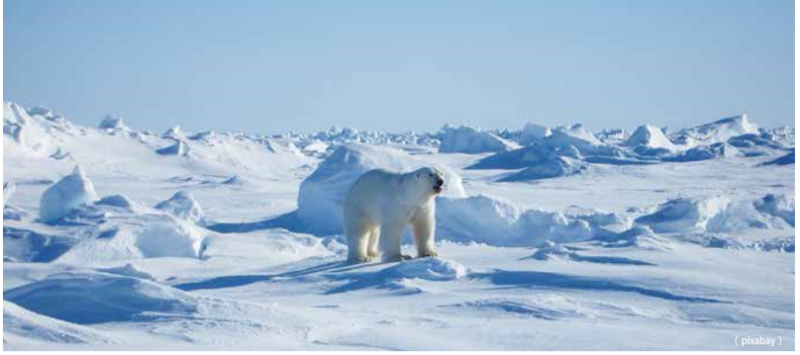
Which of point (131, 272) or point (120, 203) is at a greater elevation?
point (131, 272)

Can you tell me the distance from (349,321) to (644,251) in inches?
155

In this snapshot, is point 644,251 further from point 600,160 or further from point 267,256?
point 600,160

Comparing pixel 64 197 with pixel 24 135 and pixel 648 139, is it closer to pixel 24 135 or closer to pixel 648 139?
pixel 24 135

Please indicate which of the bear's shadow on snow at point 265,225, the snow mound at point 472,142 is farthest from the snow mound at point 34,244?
the snow mound at point 472,142

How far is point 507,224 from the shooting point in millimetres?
13906

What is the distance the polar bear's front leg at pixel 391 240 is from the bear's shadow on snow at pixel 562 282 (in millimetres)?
1056

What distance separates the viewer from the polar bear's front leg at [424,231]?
784 cm

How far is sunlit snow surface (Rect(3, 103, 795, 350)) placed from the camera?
459cm

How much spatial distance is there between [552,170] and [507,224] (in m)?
19.1

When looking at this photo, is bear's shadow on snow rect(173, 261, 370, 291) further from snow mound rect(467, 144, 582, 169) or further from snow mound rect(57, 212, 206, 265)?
snow mound rect(467, 144, 582, 169)

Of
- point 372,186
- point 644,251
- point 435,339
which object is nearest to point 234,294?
point 372,186

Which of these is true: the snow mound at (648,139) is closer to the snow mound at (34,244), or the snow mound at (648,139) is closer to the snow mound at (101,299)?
the snow mound at (34,244)

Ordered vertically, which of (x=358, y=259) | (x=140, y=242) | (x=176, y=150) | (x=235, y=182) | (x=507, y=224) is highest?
(x=358, y=259)

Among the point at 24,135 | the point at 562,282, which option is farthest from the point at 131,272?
the point at 24,135
